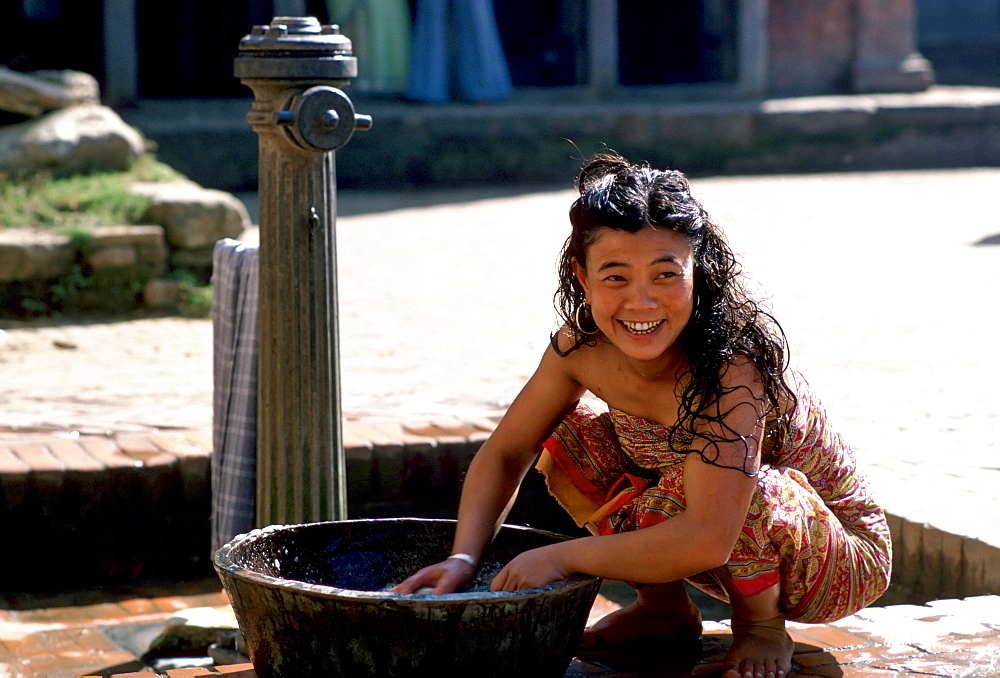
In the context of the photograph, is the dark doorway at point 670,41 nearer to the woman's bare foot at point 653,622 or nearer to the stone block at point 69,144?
the stone block at point 69,144

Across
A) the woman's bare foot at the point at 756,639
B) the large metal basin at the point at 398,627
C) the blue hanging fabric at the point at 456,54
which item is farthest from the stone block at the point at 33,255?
the blue hanging fabric at the point at 456,54

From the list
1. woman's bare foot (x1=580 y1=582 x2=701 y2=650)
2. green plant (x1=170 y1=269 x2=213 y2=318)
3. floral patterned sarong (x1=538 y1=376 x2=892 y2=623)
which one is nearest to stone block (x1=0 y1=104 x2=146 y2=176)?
green plant (x1=170 y1=269 x2=213 y2=318)

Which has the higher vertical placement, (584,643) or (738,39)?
(738,39)

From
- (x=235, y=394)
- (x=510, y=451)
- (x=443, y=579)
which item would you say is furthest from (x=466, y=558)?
(x=235, y=394)

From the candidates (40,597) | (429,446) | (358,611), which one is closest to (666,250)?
(358,611)

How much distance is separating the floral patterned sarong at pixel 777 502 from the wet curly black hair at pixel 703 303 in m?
0.08

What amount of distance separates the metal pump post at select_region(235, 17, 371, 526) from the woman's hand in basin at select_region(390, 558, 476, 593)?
2.10ft

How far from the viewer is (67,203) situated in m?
6.32

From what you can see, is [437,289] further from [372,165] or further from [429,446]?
[372,165]

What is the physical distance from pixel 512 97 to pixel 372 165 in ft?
5.89

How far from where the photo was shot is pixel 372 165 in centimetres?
1043

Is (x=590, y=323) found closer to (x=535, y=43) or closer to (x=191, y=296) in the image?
(x=191, y=296)

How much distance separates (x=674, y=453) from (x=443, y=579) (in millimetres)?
465

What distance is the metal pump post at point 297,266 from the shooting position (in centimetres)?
259
